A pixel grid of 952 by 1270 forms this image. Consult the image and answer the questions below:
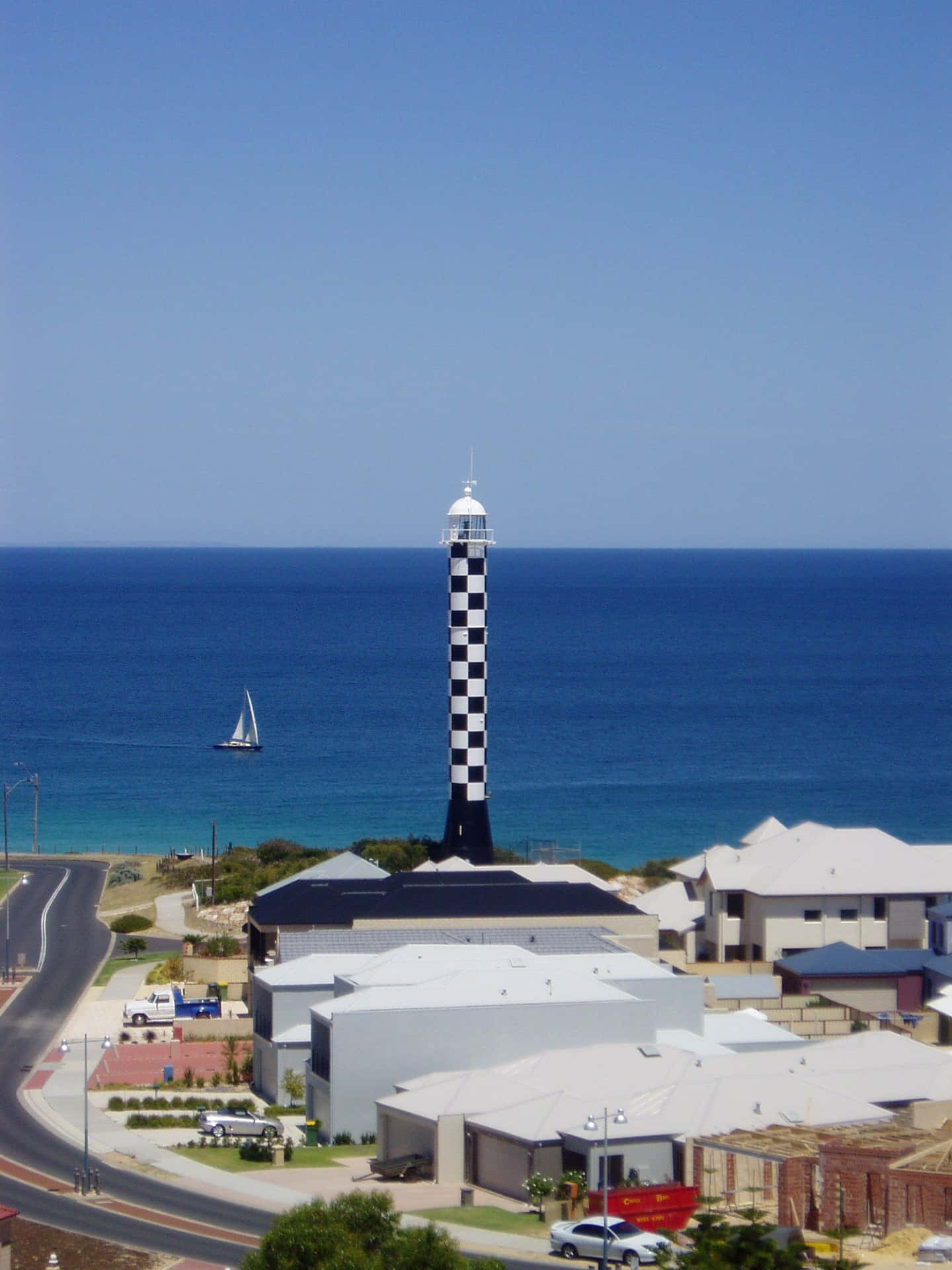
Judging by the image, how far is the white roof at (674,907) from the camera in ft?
170

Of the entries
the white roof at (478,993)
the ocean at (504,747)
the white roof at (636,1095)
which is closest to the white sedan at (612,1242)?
the white roof at (636,1095)

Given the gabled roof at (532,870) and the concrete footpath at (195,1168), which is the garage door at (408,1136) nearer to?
the concrete footpath at (195,1168)

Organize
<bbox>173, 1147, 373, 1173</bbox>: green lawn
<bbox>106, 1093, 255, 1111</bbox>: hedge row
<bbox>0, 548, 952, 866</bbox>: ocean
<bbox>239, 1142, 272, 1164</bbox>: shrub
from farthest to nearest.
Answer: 1. <bbox>0, 548, 952, 866</bbox>: ocean
2. <bbox>106, 1093, 255, 1111</bbox>: hedge row
3. <bbox>239, 1142, 272, 1164</bbox>: shrub
4. <bbox>173, 1147, 373, 1173</bbox>: green lawn

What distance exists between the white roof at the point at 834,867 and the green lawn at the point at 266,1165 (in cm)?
1725

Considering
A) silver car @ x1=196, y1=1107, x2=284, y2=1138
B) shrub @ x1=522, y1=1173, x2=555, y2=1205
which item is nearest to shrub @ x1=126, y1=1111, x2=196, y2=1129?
silver car @ x1=196, y1=1107, x2=284, y2=1138

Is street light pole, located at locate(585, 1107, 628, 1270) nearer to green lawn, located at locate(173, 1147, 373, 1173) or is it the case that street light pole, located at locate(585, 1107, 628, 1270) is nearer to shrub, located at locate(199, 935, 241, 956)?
green lawn, located at locate(173, 1147, 373, 1173)

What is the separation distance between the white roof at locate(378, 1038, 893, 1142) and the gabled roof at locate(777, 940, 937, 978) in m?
9.84

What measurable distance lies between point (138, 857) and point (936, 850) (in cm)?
3718

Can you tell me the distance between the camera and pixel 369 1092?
3631cm

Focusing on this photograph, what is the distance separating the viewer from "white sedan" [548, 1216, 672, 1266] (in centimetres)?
2680

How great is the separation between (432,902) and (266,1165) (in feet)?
46.6

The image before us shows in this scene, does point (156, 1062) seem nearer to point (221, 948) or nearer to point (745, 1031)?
point (221, 948)

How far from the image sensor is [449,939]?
148 ft

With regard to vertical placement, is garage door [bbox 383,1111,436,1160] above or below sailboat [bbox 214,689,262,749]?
below
